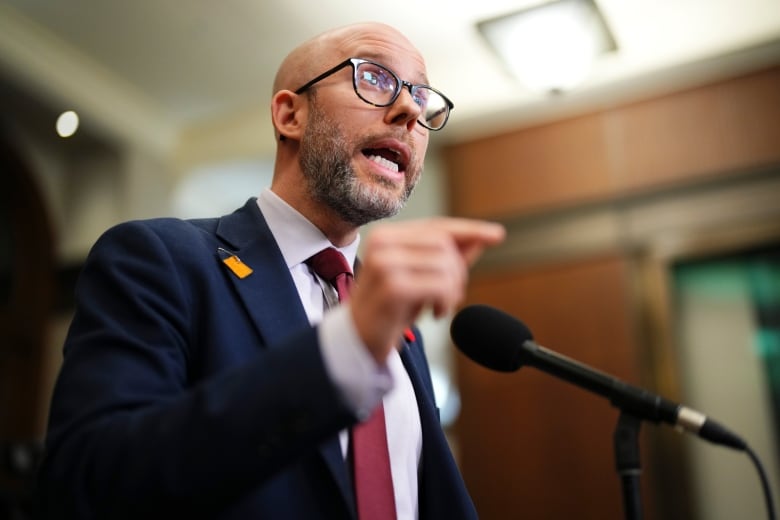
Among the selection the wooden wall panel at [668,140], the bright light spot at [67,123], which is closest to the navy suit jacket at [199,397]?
the wooden wall panel at [668,140]

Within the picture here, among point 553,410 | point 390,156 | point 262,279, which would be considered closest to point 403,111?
point 390,156

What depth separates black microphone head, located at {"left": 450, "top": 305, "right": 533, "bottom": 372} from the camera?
1162mm

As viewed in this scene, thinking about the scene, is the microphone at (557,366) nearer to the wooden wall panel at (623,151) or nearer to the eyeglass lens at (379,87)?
the eyeglass lens at (379,87)

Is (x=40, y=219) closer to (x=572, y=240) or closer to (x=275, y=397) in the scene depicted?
(x=572, y=240)

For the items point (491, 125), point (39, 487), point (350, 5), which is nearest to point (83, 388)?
point (39, 487)

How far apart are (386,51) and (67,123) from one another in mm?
3074

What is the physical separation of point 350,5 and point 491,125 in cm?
97

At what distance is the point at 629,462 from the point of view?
1.05 m

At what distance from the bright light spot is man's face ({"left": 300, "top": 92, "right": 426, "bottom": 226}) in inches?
117

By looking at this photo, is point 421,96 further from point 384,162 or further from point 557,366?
point 557,366

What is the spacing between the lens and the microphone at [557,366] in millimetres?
1057

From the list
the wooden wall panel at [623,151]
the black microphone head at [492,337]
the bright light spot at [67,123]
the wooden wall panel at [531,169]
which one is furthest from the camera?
the bright light spot at [67,123]

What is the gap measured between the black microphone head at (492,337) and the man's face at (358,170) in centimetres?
25

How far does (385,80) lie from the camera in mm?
1438
